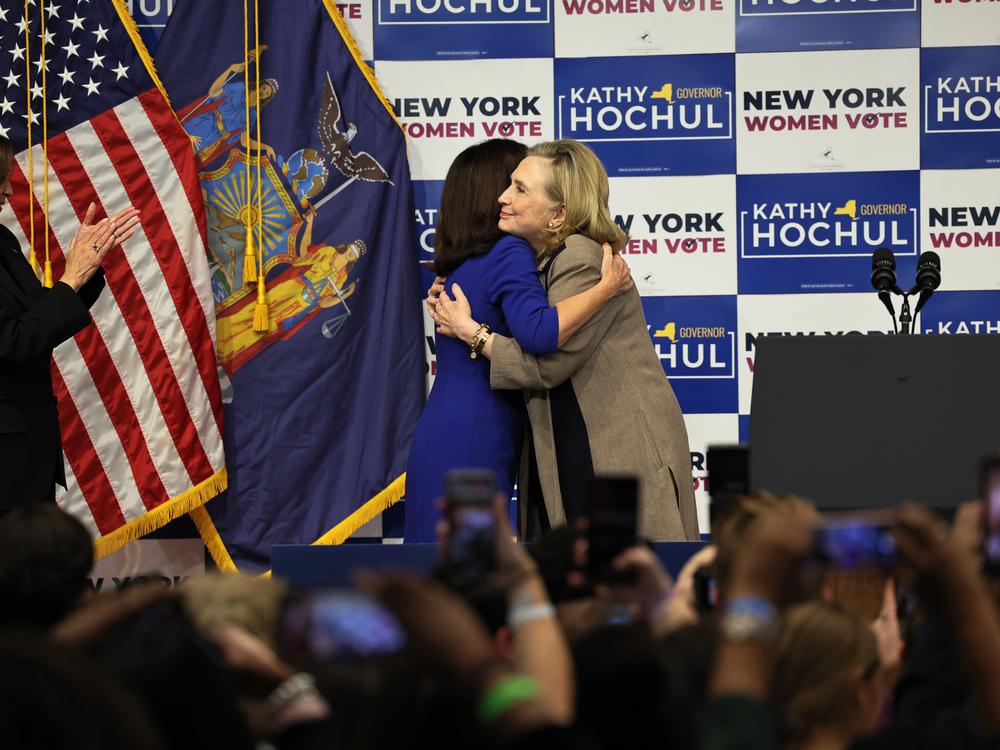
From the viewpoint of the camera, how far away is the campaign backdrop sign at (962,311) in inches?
209

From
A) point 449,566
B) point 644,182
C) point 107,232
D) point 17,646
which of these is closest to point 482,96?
point 644,182

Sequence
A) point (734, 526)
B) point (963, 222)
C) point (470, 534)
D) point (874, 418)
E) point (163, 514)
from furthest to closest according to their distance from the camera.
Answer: point (963, 222), point (163, 514), point (874, 418), point (734, 526), point (470, 534)

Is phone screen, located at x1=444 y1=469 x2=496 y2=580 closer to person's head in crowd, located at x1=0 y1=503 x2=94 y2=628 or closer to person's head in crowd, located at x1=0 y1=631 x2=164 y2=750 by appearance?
person's head in crowd, located at x1=0 y1=631 x2=164 y2=750

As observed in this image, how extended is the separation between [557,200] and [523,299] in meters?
0.35

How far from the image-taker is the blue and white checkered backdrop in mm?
5312

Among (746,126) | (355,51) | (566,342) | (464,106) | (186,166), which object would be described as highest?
(355,51)

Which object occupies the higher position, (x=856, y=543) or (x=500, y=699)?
(x=856, y=543)

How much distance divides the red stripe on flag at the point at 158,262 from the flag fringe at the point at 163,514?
0.87 feet

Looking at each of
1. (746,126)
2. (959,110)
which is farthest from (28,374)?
(959,110)

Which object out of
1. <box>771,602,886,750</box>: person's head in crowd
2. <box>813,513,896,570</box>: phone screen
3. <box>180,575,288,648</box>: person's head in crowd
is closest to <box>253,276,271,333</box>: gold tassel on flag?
<box>180,575,288,648</box>: person's head in crowd

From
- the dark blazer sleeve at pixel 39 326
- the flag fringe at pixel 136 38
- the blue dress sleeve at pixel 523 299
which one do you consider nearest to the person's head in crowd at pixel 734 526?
the blue dress sleeve at pixel 523 299

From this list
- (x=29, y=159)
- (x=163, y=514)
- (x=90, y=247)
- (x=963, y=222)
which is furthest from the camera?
(x=963, y=222)

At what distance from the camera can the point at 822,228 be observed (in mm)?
5332

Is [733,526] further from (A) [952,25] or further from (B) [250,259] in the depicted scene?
(A) [952,25]
